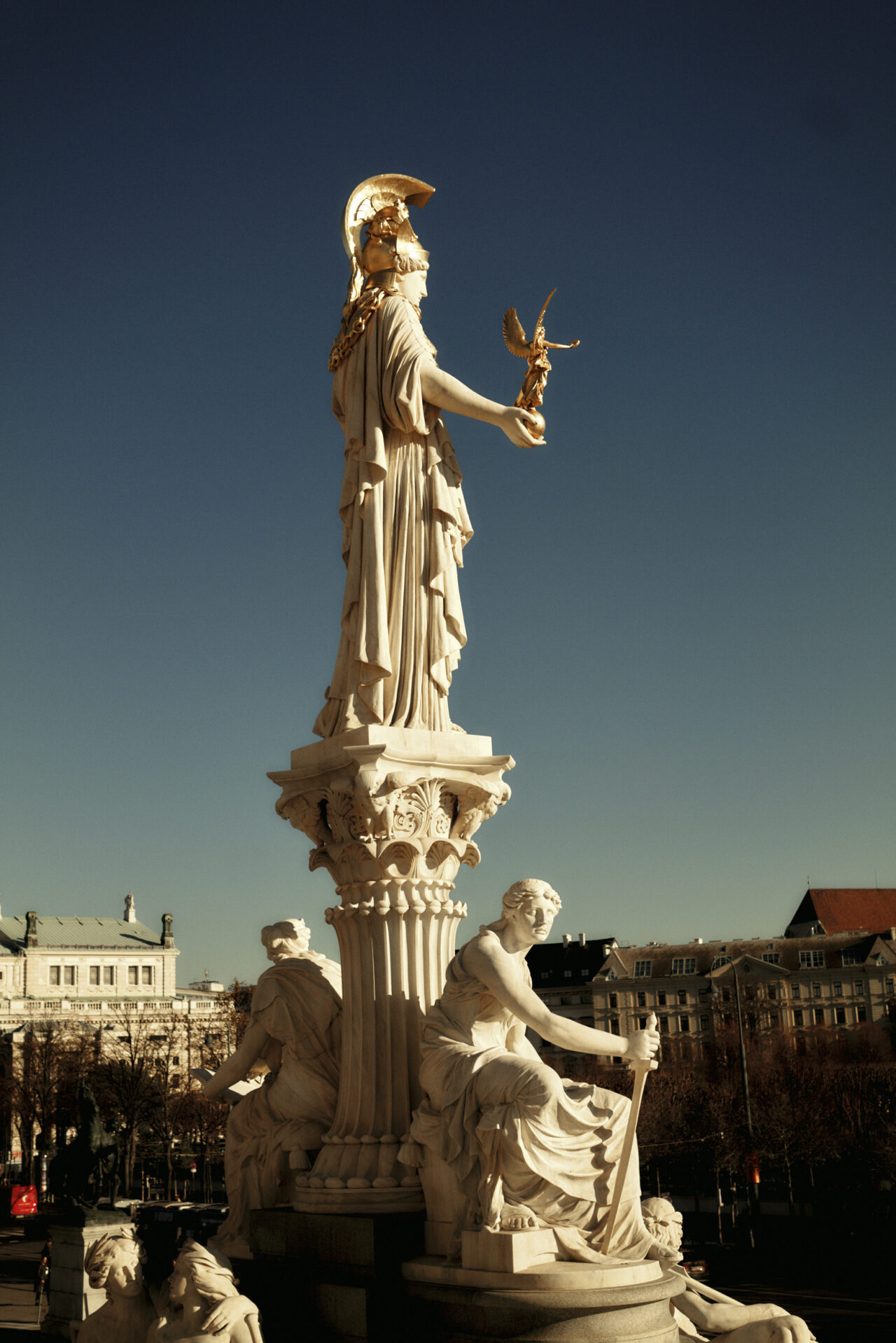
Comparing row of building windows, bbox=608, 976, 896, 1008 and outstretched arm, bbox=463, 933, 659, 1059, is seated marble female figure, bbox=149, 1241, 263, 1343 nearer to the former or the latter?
outstretched arm, bbox=463, 933, 659, 1059

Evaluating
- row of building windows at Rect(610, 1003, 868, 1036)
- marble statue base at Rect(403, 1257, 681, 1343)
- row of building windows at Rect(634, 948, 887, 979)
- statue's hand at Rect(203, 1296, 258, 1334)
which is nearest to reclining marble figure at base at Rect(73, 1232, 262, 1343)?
statue's hand at Rect(203, 1296, 258, 1334)

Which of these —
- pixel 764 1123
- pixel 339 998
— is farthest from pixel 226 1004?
pixel 339 998

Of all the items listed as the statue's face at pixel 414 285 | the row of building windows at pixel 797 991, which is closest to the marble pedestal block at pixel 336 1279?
the statue's face at pixel 414 285

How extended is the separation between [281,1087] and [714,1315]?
324 cm

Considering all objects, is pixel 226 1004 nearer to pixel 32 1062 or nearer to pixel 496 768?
pixel 32 1062

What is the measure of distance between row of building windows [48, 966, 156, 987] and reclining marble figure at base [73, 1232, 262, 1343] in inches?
4647

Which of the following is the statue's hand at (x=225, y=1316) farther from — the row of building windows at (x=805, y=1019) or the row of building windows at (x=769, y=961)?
the row of building windows at (x=769, y=961)

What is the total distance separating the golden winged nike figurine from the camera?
30.3 ft

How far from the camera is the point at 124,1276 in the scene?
674 centimetres

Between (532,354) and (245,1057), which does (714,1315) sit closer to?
(245,1057)

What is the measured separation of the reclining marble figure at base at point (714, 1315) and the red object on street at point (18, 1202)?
44588 mm

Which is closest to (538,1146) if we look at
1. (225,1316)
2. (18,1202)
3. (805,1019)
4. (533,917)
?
(533,917)

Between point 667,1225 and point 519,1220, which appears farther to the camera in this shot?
point 667,1225

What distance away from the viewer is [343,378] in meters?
9.78
